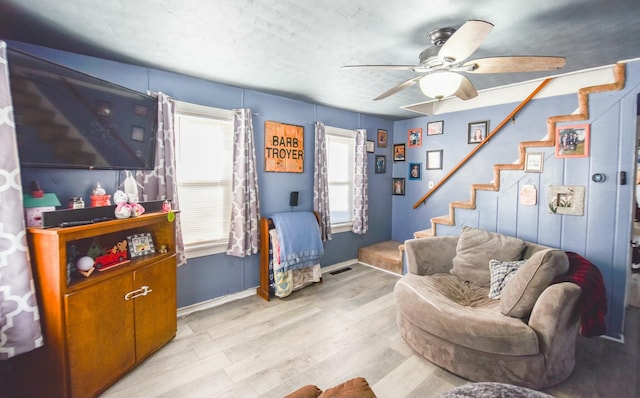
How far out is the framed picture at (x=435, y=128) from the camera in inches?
166

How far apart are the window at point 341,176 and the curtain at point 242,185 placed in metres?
1.40

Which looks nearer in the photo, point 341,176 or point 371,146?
point 341,176

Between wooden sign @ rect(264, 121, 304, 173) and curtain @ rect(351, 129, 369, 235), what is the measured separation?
1.01 meters

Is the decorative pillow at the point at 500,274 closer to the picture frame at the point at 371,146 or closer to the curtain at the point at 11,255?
the picture frame at the point at 371,146

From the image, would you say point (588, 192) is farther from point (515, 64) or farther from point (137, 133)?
point (137, 133)

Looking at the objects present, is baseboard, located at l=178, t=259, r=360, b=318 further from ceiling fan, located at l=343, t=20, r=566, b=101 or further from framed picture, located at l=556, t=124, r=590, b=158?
framed picture, located at l=556, t=124, r=590, b=158

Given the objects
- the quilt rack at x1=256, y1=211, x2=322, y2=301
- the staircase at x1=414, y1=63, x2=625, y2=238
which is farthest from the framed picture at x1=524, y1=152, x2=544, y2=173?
the quilt rack at x1=256, y1=211, x2=322, y2=301

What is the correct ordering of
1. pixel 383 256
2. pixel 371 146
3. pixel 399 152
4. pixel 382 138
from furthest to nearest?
pixel 399 152 → pixel 382 138 → pixel 371 146 → pixel 383 256

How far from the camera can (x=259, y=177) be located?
10.8 ft

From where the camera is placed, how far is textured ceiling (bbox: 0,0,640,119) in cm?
160

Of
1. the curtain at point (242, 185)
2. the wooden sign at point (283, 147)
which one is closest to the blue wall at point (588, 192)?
the wooden sign at point (283, 147)

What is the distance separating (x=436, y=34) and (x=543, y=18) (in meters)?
0.64

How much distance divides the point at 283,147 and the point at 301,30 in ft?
5.64

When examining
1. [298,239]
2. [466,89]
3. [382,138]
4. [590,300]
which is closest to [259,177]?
[298,239]
